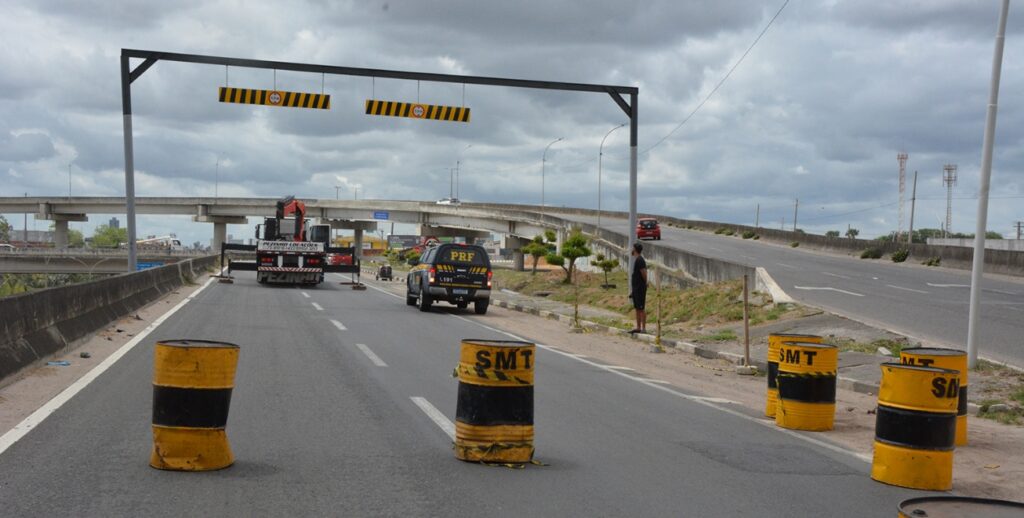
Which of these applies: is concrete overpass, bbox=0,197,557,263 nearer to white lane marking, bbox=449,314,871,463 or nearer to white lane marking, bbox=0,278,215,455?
white lane marking, bbox=0,278,215,455

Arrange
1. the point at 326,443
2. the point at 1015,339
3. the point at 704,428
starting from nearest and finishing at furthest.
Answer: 1. the point at 326,443
2. the point at 704,428
3. the point at 1015,339

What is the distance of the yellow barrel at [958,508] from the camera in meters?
4.72

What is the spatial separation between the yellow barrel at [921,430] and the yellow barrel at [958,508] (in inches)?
87.9

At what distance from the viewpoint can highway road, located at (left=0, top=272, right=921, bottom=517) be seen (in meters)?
6.11

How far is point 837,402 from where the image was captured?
40.5 feet

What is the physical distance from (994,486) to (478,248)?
67.1ft

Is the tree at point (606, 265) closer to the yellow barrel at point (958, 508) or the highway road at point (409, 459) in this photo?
the highway road at point (409, 459)

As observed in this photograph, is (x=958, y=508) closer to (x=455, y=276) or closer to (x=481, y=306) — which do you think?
(x=455, y=276)

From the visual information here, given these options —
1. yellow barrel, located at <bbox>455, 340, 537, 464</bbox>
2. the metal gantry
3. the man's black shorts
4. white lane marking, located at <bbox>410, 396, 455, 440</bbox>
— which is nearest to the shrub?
the metal gantry

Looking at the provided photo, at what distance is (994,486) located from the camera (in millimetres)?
7430

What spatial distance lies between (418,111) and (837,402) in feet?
58.7

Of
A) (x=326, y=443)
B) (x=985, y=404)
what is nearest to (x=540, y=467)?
(x=326, y=443)

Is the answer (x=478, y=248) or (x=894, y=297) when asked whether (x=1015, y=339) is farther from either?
(x=478, y=248)

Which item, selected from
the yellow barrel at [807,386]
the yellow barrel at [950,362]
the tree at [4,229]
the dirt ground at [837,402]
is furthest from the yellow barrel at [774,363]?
the tree at [4,229]
